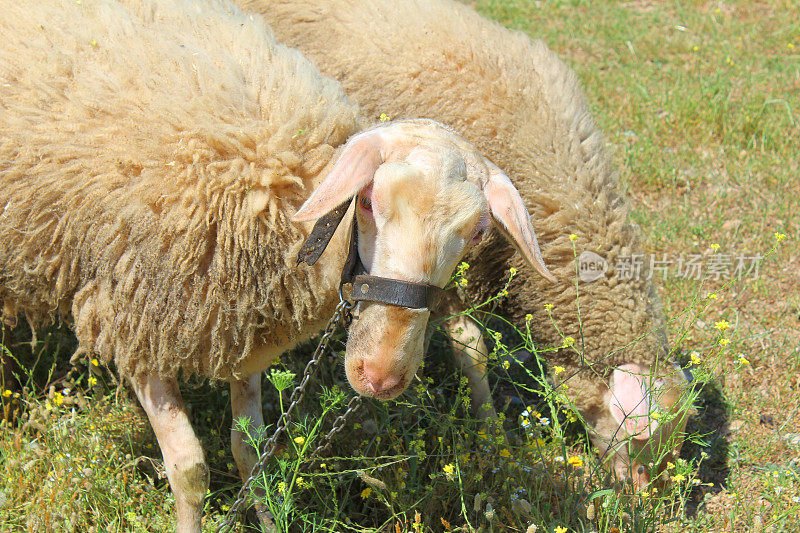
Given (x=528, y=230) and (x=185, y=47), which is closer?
(x=528, y=230)

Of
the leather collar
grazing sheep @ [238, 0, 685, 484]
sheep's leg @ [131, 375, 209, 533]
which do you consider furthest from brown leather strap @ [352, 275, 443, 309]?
grazing sheep @ [238, 0, 685, 484]

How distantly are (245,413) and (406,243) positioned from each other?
3.98ft

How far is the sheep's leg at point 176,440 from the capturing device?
101 inches

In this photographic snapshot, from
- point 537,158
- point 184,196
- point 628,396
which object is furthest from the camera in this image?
point 537,158

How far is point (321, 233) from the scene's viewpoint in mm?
2312

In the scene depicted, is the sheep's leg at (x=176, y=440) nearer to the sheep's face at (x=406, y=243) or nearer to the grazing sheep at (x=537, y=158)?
the sheep's face at (x=406, y=243)

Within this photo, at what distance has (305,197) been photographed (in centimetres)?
242

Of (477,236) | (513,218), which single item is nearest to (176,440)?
(477,236)

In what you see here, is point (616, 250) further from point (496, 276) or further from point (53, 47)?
point (53, 47)

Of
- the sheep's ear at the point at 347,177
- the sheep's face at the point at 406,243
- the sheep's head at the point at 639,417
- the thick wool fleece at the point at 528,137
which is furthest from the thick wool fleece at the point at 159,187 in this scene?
the sheep's head at the point at 639,417

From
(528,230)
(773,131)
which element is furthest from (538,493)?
(773,131)

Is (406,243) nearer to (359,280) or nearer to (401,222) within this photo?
(401,222)

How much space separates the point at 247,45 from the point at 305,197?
69 cm

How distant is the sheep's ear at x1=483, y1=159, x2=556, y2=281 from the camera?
7.43 ft
